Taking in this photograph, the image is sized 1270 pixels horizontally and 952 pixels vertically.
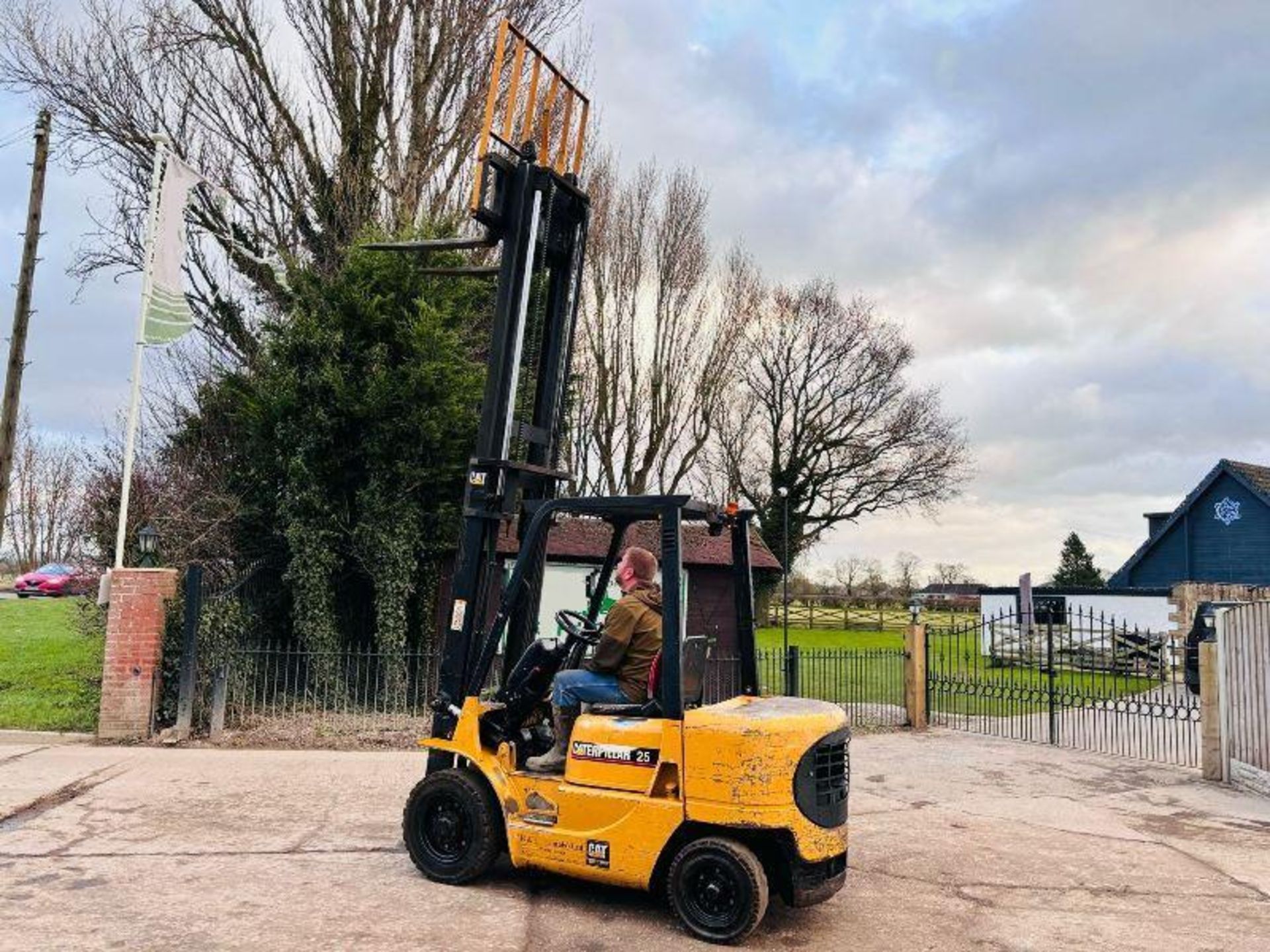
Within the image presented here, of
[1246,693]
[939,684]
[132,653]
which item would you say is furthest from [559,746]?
[939,684]

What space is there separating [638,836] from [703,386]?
23735 mm

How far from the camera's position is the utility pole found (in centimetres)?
1565

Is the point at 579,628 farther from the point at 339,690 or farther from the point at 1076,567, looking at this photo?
the point at 1076,567

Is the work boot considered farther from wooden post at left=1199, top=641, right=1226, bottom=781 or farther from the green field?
the green field

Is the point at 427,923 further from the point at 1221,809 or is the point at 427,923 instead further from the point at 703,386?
the point at 703,386

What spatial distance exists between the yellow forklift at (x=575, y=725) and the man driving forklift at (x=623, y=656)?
0.49 ft

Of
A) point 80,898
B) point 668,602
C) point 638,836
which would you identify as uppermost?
point 668,602

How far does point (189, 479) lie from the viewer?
1485 cm

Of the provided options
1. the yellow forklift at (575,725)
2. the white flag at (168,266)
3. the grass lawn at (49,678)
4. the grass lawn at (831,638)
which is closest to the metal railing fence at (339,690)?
the grass lawn at (49,678)

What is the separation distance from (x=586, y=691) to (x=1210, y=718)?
8980 millimetres

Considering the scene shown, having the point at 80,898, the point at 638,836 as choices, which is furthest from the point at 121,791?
the point at 638,836

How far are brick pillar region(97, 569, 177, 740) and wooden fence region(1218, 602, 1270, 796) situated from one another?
39.7 feet

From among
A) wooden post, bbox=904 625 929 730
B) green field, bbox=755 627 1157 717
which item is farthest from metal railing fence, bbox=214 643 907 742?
green field, bbox=755 627 1157 717

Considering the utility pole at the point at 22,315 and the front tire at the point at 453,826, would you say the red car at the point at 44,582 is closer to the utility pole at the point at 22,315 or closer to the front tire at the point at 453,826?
the utility pole at the point at 22,315
